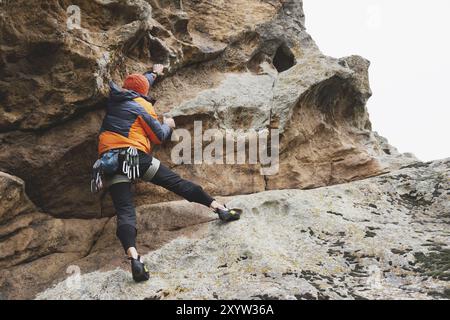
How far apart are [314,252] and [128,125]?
462 centimetres

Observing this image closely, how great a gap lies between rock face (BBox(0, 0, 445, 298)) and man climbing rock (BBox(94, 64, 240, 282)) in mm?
929

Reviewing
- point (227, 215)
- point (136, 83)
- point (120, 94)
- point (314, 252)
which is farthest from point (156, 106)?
point (314, 252)

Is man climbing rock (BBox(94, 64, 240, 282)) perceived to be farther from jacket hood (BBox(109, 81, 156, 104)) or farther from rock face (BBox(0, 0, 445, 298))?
rock face (BBox(0, 0, 445, 298))

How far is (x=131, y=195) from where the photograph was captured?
8492 mm

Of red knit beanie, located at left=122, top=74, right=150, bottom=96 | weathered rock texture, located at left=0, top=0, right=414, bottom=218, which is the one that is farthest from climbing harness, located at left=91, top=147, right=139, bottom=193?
weathered rock texture, located at left=0, top=0, right=414, bottom=218

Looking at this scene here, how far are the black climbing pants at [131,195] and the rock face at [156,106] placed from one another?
0.82 m

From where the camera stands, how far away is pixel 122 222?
25.5 ft

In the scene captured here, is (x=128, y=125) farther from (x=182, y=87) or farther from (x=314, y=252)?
(x=314, y=252)

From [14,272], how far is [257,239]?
501 cm

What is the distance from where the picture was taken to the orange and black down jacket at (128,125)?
854cm

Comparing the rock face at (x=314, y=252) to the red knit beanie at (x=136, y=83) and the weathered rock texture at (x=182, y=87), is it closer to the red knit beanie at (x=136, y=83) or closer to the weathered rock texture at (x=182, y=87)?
the weathered rock texture at (x=182, y=87)

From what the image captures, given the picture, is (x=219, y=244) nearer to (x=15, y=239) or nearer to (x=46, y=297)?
(x=46, y=297)

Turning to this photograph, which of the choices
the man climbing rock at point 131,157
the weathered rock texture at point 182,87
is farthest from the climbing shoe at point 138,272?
the weathered rock texture at point 182,87
